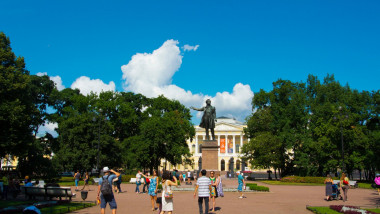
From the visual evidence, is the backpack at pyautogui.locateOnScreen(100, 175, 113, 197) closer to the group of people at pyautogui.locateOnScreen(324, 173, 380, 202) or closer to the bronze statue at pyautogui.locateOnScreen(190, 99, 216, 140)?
the group of people at pyautogui.locateOnScreen(324, 173, 380, 202)

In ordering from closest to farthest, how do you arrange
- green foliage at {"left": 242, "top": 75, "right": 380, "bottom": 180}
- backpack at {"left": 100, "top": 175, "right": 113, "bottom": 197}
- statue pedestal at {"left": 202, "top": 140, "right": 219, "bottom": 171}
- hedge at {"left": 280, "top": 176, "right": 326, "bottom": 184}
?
backpack at {"left": 100, "top": 175, "right": 113, "bottom": 197} → statue pedestal at {"left": 202, "top": 140, "right": 219, "bottom": 171} → hedge at {"left": 280, "top": 176, "right": 326, "bottom": 184} → green foliage at {"left": 242, "top": 75, "right": 380, "bottom": 180}

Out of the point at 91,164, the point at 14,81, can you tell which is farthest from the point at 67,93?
the point at 14,81

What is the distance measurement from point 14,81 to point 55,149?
2150 centimetres

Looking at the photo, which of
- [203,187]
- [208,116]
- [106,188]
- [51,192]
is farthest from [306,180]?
[106,188]

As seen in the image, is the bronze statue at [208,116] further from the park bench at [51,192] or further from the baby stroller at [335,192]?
the park bench at [51,192]

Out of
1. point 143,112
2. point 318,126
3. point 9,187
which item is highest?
point 143,112

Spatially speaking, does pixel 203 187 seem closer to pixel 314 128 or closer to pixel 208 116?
pixel 208 116

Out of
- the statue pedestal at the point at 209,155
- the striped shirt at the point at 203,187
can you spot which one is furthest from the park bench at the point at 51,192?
the statue pedestal at the point at 209,155

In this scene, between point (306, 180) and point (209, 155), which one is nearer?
point (209, 155)

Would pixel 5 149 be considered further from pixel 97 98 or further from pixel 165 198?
pixel 97 98

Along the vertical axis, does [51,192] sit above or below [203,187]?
below

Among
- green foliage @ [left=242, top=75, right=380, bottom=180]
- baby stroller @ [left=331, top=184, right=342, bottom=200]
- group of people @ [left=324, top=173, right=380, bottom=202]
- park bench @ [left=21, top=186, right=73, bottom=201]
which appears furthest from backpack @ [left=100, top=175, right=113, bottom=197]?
green foliage @ [left=242, top=75, right=380, bottom=180]

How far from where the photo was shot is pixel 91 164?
136 feet

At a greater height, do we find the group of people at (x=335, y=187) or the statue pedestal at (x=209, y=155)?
the statue pedestal at (x=209, y=155)
